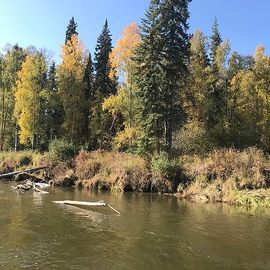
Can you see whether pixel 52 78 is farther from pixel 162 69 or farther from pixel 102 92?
pixel 162 69

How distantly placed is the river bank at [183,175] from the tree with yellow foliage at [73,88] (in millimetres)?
10774

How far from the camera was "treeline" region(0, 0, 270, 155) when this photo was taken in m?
40.3

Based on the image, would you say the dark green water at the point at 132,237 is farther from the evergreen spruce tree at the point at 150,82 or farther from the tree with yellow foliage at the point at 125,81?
the tree with yellow foliage at the point at 125,81

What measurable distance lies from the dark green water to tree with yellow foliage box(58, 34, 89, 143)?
2837 cm

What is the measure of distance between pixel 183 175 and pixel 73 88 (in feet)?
81.6

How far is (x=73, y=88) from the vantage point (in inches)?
2142

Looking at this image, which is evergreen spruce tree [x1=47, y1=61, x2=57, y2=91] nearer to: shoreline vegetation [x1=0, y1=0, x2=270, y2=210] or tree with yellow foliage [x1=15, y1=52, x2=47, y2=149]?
shoreline vegetation [x1=0, y1=0, x2=270, y2=210]

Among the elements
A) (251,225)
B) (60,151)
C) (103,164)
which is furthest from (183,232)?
(60,151)

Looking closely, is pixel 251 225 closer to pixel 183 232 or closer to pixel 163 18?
pixel 183 232

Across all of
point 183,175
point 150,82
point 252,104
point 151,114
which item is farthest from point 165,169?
point 252,104

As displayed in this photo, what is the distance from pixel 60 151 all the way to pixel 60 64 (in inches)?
644

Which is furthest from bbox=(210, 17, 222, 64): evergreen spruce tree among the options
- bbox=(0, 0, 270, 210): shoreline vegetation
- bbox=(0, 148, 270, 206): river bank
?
bbox=(0, 148, 270, 206): river bank

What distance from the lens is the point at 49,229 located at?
18.6 m

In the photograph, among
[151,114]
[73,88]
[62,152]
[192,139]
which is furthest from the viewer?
[73,88]
